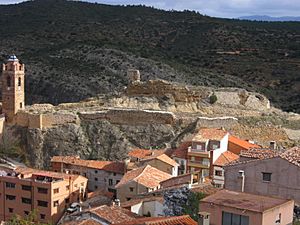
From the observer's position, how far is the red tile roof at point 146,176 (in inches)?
1032

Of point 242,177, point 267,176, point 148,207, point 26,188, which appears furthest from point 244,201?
point 26,188

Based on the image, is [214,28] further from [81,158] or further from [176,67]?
[81,158]

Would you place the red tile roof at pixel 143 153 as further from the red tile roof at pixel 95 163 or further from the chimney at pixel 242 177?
the chimney at pixel 242 177

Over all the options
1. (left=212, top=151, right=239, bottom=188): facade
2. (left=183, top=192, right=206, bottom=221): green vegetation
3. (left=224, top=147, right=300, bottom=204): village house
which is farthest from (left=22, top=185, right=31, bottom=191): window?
(left=224, top=147, right=300, bottom=204): village house

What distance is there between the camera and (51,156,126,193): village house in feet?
101

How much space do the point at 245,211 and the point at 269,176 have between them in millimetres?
→ 4200

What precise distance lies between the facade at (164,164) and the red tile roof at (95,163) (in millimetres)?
1445

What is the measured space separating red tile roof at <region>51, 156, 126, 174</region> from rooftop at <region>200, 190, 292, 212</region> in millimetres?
16629

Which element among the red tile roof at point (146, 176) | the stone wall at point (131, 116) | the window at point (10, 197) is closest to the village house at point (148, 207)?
the red tile roof at point (146, 176)

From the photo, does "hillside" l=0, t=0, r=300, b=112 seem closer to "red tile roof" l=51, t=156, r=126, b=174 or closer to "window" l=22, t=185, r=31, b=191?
"red tile roof" l=51, t=156, r=126, b=174

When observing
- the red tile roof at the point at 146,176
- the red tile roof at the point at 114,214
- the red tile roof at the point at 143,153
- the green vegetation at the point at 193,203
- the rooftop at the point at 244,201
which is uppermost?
the rooftop at the point at 244,201

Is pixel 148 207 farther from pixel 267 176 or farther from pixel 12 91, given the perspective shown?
pixel 12 91

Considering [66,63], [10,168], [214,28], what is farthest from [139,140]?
[214,28]

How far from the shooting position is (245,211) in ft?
41.1
